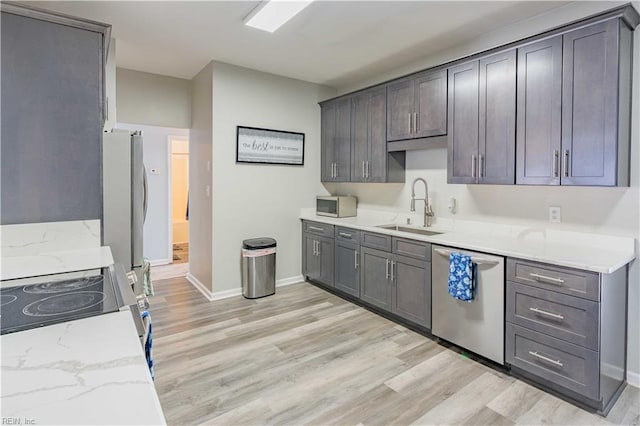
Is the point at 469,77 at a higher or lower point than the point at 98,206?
higher

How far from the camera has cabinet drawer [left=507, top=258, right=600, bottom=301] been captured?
207 cm

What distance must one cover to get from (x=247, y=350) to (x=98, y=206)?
1.52 meters

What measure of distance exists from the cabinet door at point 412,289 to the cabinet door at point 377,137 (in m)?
1.06

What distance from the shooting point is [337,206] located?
4422mm

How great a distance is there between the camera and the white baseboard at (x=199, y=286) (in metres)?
4.07

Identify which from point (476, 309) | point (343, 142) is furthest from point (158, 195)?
point (476, 309)

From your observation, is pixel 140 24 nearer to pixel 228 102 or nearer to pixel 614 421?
pixel 228 102

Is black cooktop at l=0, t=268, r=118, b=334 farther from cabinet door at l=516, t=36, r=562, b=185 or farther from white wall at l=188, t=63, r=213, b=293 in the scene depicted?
cabinet door at l=516, t=36, r=562, b=185

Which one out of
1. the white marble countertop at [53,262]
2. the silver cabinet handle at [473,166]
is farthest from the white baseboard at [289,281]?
the silver cabinet handle at [473,166]

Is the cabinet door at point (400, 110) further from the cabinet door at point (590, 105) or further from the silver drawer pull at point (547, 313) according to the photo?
the silver drawer pull at point (547, 313)

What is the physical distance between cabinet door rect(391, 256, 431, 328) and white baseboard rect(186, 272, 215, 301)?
208 cm

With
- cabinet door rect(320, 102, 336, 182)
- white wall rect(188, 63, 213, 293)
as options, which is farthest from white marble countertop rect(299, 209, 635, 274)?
white wall rect(188, 63, 213, 293)

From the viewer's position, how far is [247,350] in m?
2.83

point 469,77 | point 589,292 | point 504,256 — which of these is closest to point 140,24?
point 469,77
